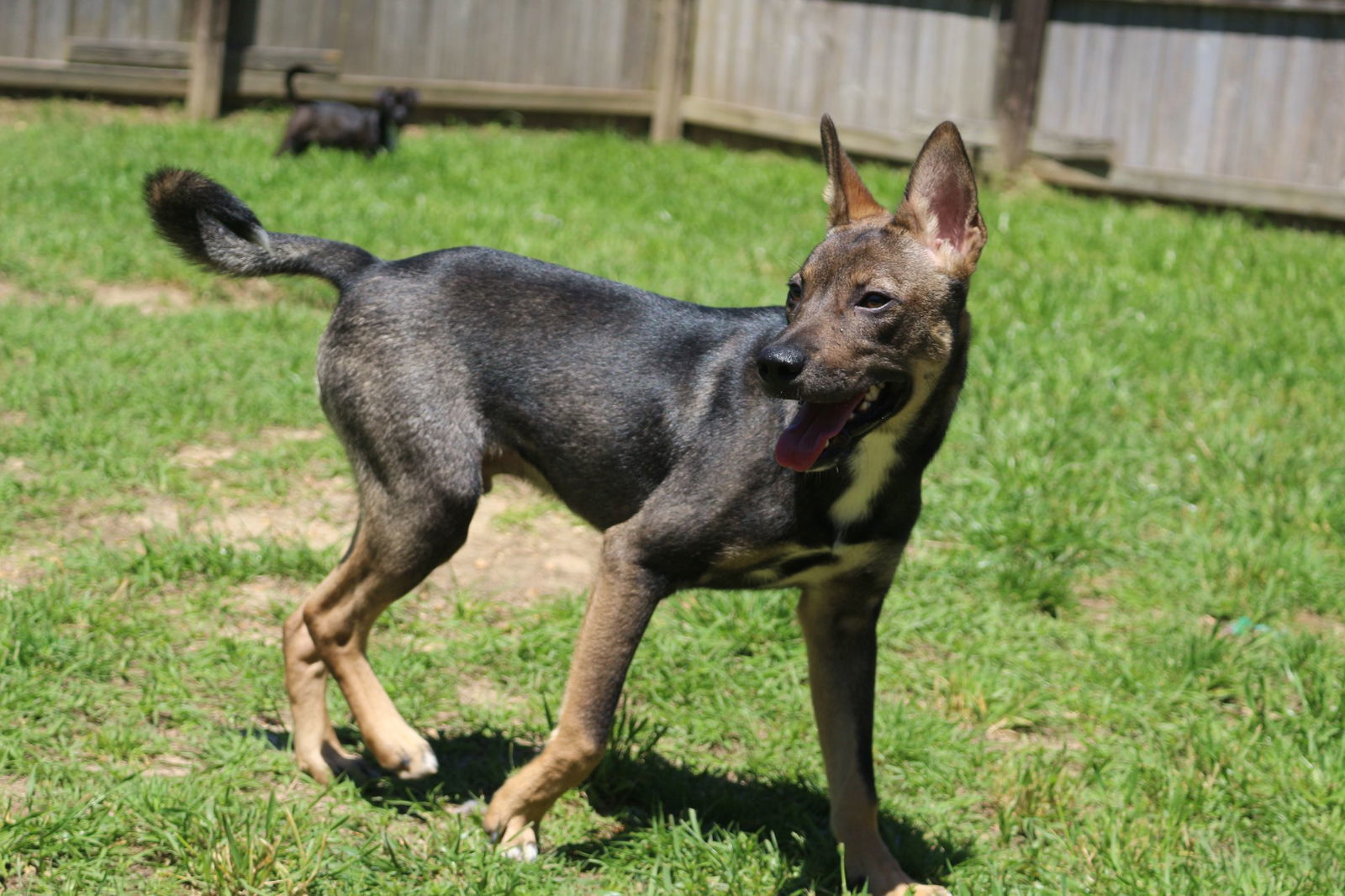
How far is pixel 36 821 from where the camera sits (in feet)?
10.9

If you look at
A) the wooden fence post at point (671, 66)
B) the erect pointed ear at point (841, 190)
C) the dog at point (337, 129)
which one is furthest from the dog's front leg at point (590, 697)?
the wooden fence post at point (671, 66)

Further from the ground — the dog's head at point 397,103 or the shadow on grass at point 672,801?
the dog's head at point 397,103

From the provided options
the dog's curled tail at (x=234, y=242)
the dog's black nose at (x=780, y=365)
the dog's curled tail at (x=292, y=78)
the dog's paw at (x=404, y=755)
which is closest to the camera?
the dog's black nose at (x=780, y=365)

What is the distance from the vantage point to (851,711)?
380 cm

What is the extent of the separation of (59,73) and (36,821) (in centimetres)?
946

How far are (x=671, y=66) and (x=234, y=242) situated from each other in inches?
356

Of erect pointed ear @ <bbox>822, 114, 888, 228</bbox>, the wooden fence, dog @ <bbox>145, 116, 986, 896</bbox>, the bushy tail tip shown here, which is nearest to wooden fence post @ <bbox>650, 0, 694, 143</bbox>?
the wooden fence

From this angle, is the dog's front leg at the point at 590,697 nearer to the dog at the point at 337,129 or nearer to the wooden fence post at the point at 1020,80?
the dog at the point at 337,129

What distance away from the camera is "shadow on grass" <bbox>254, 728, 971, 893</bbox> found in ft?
12.4

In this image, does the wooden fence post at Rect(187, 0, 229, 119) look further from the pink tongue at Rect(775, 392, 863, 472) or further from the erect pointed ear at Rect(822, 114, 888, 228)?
the pink tongue at Rect(775, 392, 863, 472)

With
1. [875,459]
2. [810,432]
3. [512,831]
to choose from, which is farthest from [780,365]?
[512,831]

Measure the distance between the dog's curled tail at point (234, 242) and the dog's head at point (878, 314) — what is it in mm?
1349

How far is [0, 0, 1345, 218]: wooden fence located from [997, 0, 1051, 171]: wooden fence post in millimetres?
14

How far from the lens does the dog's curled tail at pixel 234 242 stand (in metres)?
4.02
